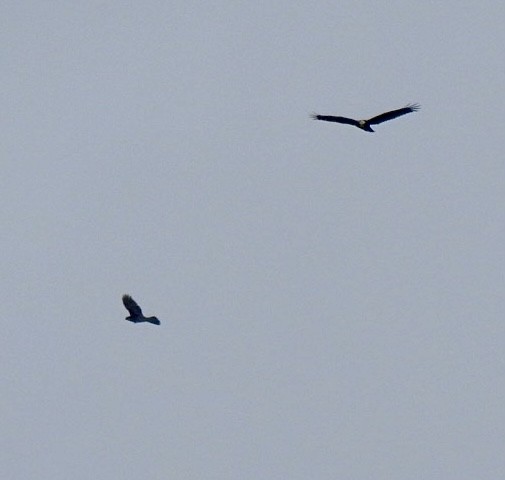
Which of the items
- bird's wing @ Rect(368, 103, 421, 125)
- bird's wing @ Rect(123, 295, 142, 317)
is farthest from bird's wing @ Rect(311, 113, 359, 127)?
bird's wing @ Rect(123, 295, 142, 317)

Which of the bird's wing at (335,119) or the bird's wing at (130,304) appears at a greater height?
the bird's wing at (335,119)

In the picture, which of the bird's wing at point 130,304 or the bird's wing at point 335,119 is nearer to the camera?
the bird's wing at point 335,119

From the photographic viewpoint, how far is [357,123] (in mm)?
39969

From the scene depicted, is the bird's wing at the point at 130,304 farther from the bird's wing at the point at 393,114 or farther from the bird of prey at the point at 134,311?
the bird's wing at the point at 393,114

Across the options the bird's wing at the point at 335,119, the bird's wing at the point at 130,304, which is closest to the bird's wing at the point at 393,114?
the bird's wing at the point at 335,119

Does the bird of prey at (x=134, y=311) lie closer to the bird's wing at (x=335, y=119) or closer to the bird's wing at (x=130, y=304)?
the bird's wing at (x=130, y=304)

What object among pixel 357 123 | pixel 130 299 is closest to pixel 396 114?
pixel 357 123

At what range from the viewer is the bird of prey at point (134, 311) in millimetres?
42562

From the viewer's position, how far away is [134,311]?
4306 cm

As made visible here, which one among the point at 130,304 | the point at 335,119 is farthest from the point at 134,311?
the point at 335,119

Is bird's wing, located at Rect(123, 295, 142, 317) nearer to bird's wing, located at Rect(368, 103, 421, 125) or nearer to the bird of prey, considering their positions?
the bird of prey

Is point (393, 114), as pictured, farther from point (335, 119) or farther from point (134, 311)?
point (134, 311)

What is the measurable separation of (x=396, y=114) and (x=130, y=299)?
1259 cm

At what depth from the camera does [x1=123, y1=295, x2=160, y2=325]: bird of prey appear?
140 ft
